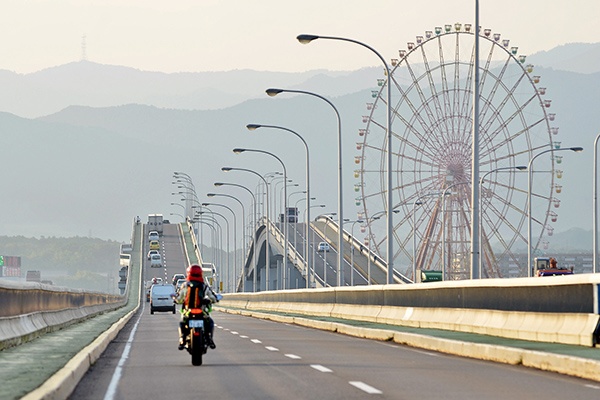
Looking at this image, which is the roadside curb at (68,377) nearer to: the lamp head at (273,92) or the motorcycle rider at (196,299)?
the motorcycle rider at (196,299)

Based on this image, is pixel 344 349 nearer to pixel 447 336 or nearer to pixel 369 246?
A: pixel 447 336

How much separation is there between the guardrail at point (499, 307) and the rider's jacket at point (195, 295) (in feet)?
19.7

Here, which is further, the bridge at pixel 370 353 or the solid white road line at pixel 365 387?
the bridge at pixel 370 353

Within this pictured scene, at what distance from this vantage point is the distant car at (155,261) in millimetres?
189000

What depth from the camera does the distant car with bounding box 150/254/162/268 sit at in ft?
620

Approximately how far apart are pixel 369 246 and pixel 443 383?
75.9 m

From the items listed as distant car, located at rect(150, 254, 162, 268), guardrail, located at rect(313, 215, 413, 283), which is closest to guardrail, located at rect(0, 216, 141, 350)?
guardrail, located at rect(313, 215, 413, 283)

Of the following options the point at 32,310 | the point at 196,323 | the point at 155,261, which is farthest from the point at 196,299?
the point at 155,261

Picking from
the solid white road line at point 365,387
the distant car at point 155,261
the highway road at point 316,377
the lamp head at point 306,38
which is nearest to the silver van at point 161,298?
the lamp head at point 306,38

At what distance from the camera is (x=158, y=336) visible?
35.4 meters

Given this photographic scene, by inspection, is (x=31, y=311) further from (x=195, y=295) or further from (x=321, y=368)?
(x=321, y=368)

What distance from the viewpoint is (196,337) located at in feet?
69.5

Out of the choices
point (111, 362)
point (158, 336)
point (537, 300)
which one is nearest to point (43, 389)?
point (111, 362)

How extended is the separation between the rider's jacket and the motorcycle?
0.39 feet
